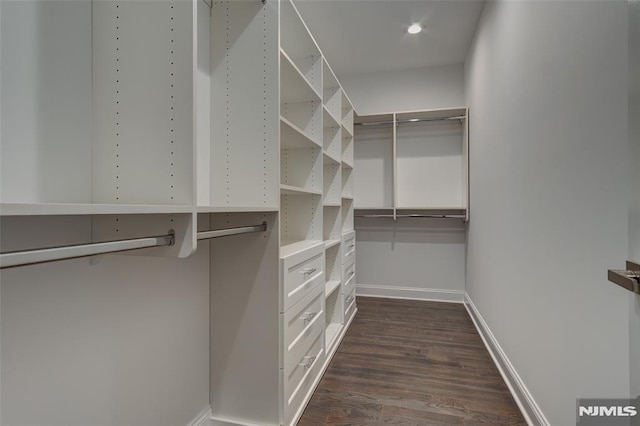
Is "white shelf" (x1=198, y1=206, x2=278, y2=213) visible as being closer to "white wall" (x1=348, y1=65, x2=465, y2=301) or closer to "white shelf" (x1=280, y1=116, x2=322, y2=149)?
"white shelf" (x1=280, y1=116, x2=322, y2=149)

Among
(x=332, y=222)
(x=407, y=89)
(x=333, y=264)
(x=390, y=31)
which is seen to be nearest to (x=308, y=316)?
(x=333, y=264)

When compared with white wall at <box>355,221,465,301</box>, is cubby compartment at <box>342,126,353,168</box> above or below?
above

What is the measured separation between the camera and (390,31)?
2.95 meters

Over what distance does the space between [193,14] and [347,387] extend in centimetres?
197

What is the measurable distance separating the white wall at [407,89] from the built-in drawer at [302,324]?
261cm

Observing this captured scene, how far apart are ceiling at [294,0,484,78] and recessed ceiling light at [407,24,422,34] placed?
1.8 inches

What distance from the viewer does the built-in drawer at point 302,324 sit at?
4.96ft

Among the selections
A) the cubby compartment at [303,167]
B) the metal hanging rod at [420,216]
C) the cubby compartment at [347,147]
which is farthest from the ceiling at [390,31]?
the metal hanging rod at [420,216]

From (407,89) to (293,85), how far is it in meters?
2.35

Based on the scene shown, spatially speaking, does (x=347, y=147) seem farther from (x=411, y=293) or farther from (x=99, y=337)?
(x=99, y=337)

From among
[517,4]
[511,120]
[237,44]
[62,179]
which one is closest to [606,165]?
[511,120]

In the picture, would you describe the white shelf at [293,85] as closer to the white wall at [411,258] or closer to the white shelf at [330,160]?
the white shelf at [330,160]

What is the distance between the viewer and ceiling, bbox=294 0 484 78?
258 cm

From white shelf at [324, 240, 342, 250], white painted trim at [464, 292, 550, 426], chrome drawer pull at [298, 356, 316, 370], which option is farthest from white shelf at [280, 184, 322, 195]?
white painted trim at [464, 292, 550, 426]
